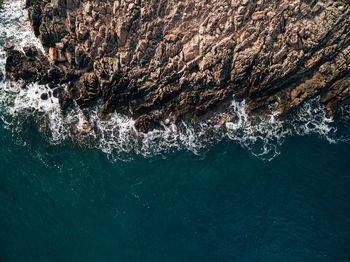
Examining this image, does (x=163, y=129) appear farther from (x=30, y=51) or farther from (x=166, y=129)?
(x=30, y=51)

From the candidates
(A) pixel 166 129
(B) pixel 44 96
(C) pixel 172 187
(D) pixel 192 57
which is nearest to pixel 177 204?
(C) pixel 172 187

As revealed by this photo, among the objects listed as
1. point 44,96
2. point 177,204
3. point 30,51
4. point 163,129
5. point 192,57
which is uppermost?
point 192,57

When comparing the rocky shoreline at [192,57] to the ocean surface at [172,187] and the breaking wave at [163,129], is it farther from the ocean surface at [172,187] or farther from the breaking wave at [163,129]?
the ocean surface at [172,187]

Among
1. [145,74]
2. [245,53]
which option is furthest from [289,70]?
[145,74]

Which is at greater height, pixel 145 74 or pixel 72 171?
pixel 145 74

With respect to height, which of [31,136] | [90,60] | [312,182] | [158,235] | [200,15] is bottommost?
[158,235]

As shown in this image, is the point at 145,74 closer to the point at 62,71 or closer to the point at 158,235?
the point at 62,71

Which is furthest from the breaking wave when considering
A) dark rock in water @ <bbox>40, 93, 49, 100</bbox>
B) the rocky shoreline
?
the rocky shoreline
